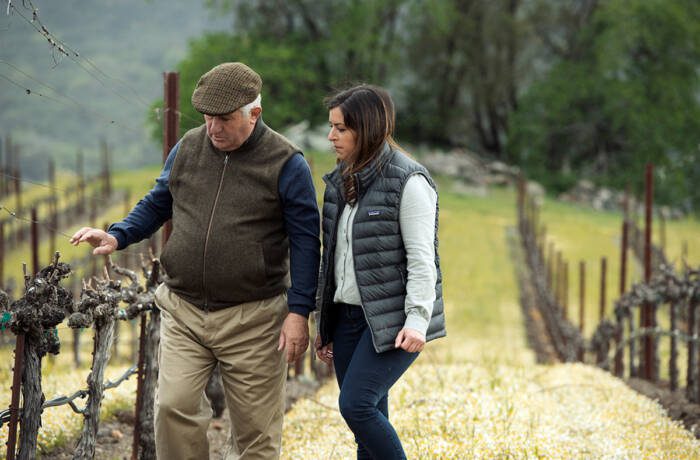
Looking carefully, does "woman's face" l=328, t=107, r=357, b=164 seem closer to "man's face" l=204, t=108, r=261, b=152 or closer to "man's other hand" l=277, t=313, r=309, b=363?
"man's face" l=204, t=108, r=261, b=152

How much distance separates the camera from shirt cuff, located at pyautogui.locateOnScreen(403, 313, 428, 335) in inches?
146

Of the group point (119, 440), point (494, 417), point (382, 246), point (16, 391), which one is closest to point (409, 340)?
point (382, 246)

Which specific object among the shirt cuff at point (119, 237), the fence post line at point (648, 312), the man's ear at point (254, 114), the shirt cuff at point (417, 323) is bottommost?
the fence post line at point (648, 312)

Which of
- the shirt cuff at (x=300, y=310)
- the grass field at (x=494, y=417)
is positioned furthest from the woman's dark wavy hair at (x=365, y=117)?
the grass field at (x=494, y=417)

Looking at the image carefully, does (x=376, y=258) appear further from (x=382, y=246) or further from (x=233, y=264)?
(x=233, y=264)

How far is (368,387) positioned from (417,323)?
1.11 feet

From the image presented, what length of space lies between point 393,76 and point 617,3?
1115 centimetres

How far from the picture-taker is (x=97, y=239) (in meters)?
3.96

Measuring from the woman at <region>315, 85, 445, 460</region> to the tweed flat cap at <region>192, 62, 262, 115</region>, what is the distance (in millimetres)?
369

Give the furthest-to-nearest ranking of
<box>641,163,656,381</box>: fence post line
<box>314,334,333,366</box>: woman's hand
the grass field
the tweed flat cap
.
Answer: <box>641,163,656,381</box>: fence post line < the grass field < <box>314,334,333,366</box>: woman's hand < the tweed flat cap

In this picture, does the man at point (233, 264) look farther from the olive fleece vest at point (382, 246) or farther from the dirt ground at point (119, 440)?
the dirt ground at point (119, 440)

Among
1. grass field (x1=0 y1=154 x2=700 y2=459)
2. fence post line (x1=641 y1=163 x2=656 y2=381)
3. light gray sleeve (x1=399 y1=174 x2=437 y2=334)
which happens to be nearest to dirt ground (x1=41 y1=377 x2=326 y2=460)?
grass field (x1=0 y1=154 x2=700 y2=459)

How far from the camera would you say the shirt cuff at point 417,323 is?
370 centimetres

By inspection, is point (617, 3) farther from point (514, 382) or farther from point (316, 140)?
point (514, 382)
